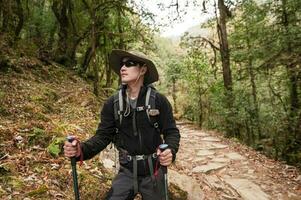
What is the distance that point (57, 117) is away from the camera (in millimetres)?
8883

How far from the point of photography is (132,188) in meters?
3.87

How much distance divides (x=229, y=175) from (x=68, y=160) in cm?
429

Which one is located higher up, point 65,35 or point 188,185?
point 65,35

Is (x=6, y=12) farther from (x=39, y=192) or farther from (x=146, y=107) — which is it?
(x=146, y=107)

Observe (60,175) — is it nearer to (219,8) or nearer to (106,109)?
(106,109)

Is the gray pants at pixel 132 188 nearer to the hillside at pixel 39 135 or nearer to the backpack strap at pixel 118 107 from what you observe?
the backpack strap at pixel 118 107

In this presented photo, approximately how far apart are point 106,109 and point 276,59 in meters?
7.27

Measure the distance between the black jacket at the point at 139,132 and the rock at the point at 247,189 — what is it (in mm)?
4372

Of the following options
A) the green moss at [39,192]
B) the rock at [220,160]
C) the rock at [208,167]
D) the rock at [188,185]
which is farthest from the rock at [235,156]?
the green moss at [39,192]

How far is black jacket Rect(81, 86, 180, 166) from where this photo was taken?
3.88m

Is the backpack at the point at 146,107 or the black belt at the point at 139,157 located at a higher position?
the backpack at the point at 146,107

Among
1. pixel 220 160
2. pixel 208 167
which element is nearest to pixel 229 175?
pixel 208 167

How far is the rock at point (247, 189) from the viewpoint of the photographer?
7661mm

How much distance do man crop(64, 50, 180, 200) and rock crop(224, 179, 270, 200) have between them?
4.34m
